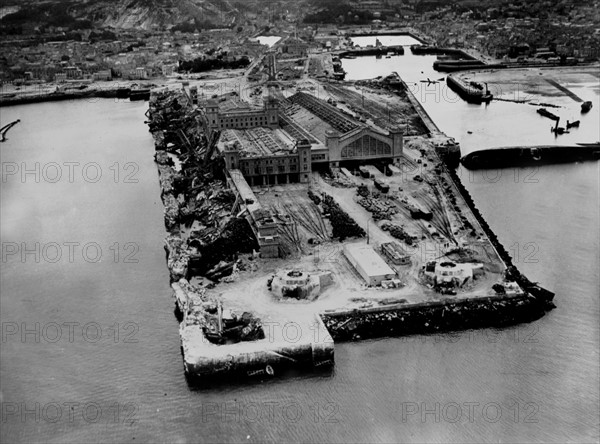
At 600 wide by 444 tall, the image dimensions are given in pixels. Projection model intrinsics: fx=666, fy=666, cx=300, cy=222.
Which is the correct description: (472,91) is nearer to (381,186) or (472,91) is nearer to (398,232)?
(381,186)

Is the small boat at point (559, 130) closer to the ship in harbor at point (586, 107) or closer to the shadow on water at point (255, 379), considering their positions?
the ship in harbor at point (586, 107)

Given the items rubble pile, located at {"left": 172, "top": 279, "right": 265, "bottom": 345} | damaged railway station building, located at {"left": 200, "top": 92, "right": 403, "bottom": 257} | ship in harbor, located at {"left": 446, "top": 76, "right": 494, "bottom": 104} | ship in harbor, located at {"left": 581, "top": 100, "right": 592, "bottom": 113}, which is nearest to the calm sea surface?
rubble pile, located at {"left": 172, "top": 279, "right": 265, "bottom": 345}

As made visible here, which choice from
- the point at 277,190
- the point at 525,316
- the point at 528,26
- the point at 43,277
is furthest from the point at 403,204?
the point at 528,26

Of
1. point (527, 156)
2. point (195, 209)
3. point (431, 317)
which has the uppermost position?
point (431, 317)

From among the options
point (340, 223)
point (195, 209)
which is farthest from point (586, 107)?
point (195, 209)

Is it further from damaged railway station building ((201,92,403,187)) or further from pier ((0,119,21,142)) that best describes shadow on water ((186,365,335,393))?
pier ((0,119,21,142))
